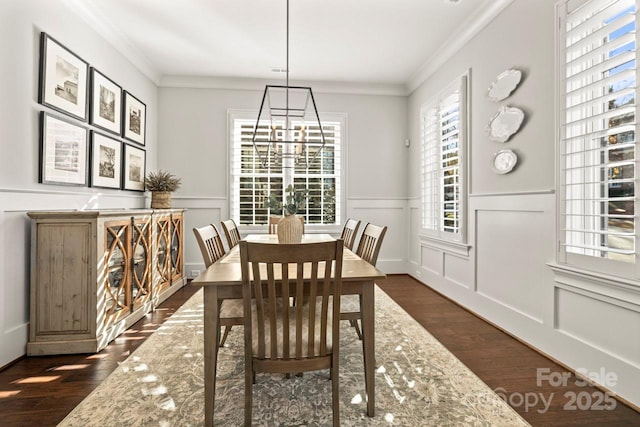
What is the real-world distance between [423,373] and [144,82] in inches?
181

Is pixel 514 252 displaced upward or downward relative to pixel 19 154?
downward

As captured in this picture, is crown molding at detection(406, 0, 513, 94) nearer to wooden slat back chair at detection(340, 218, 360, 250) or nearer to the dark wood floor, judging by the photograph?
wooden slat back chair at detection(340, 218, 360, 250)

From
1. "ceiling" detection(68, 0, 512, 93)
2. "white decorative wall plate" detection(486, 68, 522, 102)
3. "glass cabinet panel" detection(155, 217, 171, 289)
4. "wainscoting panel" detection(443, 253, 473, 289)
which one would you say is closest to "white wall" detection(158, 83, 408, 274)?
"ceiling" detection(68, 0, 512, 93)

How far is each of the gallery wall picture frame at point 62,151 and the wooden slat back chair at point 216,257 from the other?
1.38m

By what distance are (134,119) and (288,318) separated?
12.1 ft

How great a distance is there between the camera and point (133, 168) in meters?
3.97

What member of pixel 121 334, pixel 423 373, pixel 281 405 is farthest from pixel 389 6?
pixel 121 334

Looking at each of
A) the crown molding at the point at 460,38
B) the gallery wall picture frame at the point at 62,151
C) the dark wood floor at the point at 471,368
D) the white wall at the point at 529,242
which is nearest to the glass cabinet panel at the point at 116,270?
the dark wood floor at the point at 471,368

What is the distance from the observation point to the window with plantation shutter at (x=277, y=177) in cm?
477

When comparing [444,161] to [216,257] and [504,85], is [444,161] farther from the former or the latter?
[216,257]

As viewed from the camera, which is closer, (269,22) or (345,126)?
(269,22)

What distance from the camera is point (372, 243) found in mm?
2334

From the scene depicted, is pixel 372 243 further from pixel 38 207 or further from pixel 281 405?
pixel 38 207

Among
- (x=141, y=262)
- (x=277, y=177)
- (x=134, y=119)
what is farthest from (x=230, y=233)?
(x=134, y=119)
